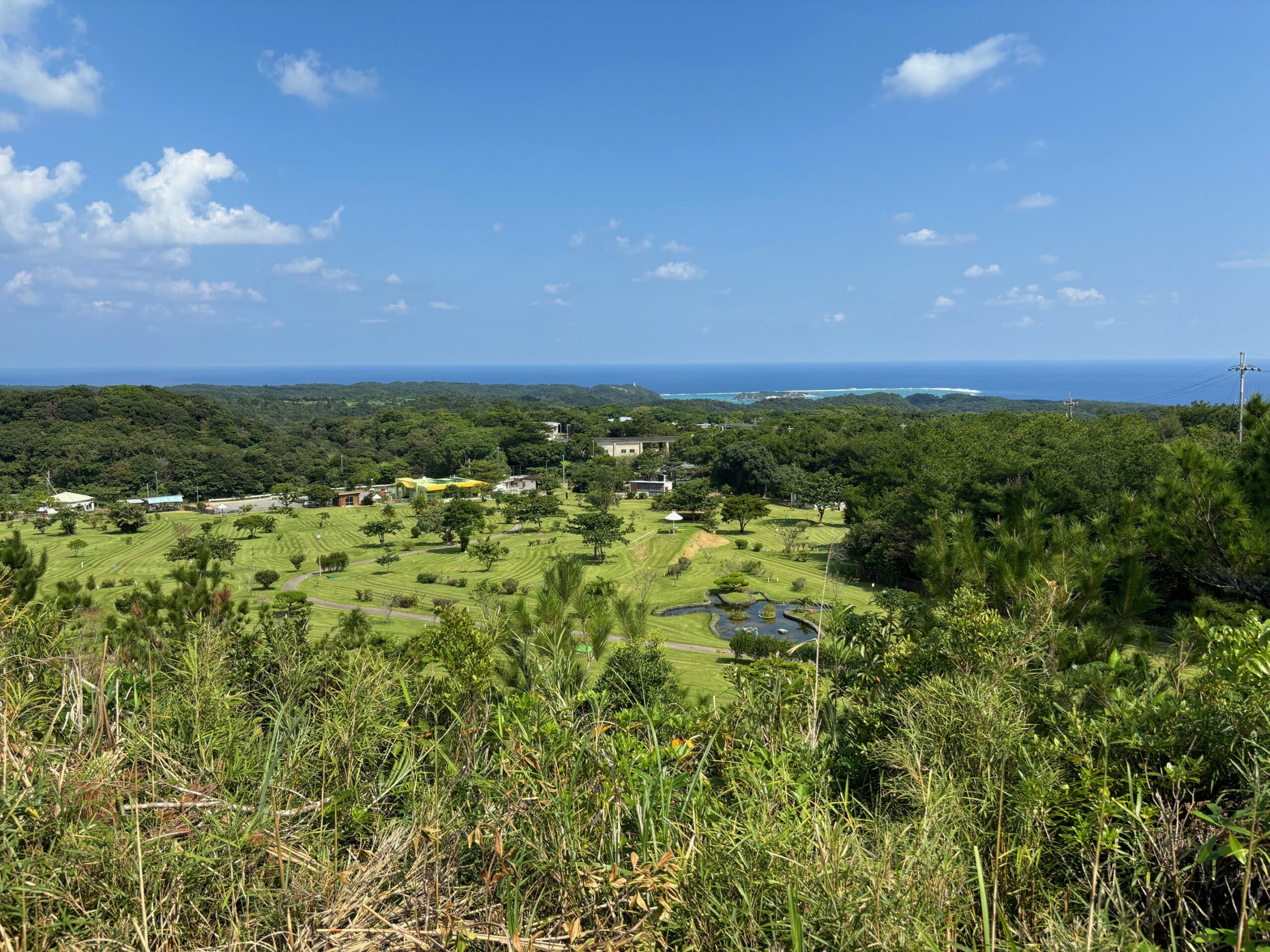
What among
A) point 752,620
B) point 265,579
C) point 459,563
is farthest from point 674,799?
point 459,563

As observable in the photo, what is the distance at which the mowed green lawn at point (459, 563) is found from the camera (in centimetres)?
1831

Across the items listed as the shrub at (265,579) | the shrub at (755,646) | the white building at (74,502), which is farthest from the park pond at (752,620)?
the white building at (74,502)

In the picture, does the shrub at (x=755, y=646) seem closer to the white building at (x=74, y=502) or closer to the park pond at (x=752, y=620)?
the park pond at (x=752, y=620)

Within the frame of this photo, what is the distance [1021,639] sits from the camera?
3566mm

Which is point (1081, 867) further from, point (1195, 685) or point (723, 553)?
point (723, 553)

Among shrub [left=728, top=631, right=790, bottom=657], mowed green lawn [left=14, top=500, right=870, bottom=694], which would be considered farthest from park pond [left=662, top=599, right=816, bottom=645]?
shrub [left=728, top=631, right=790, bottom=657]

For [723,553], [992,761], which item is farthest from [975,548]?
[723,553]

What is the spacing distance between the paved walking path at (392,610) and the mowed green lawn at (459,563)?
0.21m

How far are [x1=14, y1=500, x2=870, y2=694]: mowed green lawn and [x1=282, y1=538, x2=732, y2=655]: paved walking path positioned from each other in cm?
21

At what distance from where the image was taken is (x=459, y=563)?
25.3 m

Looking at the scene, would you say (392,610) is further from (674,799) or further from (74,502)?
(74,502)

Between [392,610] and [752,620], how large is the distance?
350 inches

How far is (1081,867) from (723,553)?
904 inches

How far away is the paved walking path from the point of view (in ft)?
49.7
